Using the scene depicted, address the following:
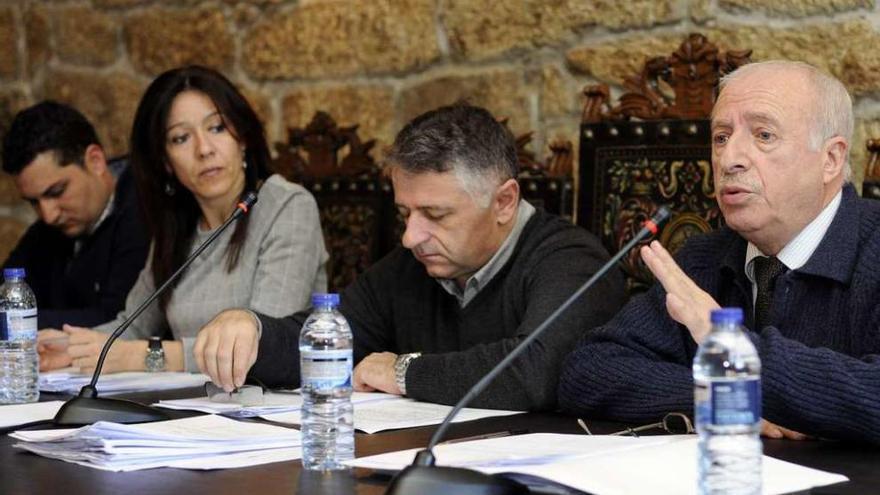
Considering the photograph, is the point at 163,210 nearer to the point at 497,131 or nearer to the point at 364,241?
the point at 364,241

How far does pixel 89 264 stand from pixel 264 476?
2.45 meters

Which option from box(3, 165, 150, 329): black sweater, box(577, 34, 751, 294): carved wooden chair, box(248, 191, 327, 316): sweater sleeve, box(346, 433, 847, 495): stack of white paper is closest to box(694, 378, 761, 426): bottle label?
box(346, 433, 847, 495): stack of white paper

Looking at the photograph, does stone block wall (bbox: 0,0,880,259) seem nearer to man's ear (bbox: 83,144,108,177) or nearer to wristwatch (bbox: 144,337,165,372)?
man's ear (bbox: 83,144,108,177)

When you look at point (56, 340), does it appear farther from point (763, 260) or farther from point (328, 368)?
point (763, 260)

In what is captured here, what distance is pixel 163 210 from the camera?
353 centimetres

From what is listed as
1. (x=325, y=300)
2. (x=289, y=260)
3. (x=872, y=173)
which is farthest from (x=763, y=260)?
(x=289, y=260)

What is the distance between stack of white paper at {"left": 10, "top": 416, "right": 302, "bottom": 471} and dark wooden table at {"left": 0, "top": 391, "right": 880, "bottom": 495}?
3cm

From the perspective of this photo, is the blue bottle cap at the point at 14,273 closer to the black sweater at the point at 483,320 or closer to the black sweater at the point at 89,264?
the black sweater at the point at 483,320

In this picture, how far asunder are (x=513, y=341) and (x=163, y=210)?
130 centimetres

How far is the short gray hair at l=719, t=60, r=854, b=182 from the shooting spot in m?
2.36

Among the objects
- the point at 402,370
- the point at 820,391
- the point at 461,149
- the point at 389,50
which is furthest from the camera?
the point at 389,50

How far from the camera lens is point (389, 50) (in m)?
3.98

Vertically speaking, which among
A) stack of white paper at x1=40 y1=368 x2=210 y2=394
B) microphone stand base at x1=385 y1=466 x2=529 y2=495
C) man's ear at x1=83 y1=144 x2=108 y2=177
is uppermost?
man's ear at x1=83 y1=144 x2=108 y2=177

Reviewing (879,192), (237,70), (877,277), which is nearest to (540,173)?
(879,192)
